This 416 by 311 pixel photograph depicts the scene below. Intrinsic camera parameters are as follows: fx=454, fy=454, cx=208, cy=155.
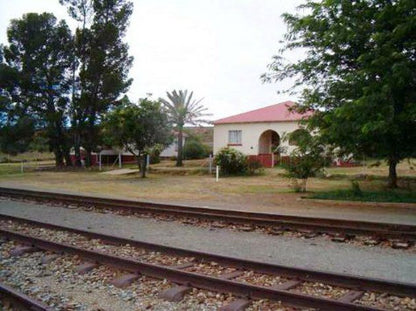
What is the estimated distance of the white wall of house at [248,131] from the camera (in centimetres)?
3731

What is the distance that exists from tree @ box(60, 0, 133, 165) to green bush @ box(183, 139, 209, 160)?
9.28 meters

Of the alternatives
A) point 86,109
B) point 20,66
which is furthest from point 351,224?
point 20,66

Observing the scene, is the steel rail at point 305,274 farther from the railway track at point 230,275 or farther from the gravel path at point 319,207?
the gravel path at point 319,207

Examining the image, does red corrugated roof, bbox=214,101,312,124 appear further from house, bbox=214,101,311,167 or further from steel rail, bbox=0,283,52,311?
steel rail, bbox=0,283,52,311

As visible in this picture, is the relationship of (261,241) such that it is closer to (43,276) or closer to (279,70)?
(43,276)

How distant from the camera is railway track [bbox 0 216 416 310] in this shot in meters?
5.82

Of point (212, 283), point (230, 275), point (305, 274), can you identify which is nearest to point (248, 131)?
point (230, 275)

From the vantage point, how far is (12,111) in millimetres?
41844

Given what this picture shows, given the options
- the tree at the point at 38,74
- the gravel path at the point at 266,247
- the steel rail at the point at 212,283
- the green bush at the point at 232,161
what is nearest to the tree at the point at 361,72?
the gravel path at the point at 266,247

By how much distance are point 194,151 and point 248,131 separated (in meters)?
10.7

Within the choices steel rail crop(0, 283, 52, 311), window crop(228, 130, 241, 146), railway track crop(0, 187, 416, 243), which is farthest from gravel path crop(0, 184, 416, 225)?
window crop(228, 130, 241, 146)

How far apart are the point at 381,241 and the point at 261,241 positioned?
248cm

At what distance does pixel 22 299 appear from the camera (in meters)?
5.90

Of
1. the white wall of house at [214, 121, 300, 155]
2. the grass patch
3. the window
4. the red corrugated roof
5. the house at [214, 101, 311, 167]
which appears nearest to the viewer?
the grass patch
